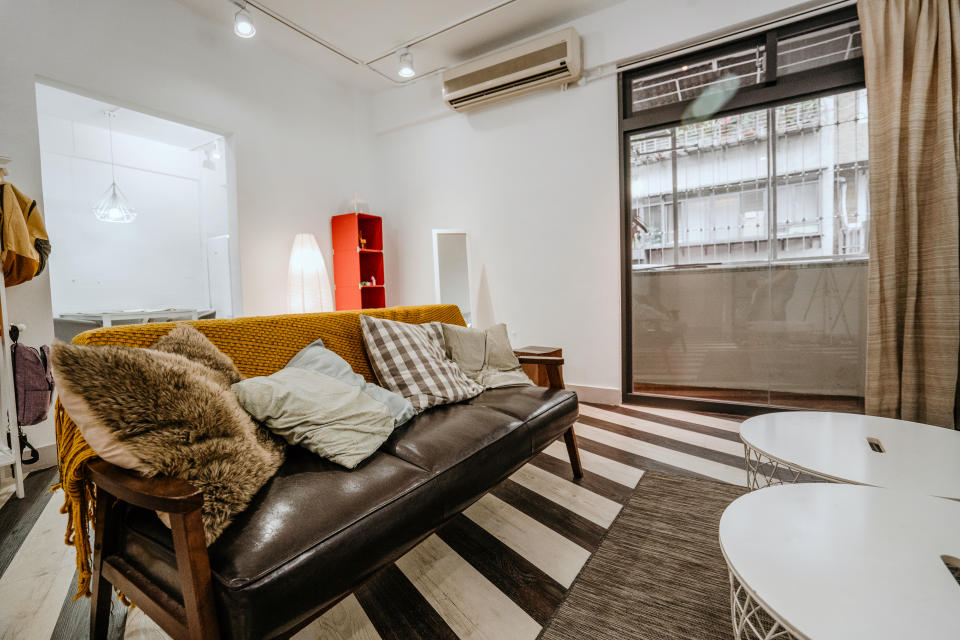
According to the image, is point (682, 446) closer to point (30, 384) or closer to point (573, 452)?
point (573, 452)

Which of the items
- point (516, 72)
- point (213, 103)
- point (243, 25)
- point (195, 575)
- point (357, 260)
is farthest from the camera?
point (357, 260)

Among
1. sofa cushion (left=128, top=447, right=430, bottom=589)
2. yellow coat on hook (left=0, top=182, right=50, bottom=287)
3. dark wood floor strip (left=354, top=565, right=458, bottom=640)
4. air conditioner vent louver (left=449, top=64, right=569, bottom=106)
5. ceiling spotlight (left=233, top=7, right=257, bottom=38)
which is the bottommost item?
dark wood floor strip (left=354, top=565, right=458, bottom=640)

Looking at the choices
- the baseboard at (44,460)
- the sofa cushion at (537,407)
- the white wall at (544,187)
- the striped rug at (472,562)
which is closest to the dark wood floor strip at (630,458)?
the striped rug at (472,562)

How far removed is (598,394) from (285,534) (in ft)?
9.73

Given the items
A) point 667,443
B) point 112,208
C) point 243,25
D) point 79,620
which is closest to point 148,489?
point 79,620

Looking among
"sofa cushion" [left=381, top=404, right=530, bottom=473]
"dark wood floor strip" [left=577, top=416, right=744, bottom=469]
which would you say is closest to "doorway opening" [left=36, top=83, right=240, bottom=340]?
"sofa cushion" [left=381, top=404, right=530, bottom=473]

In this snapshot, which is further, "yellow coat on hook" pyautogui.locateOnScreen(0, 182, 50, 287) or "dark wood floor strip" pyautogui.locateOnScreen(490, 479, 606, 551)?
"yellow coat on hook" pyautogui.locateOnScreen(0, 182, 50, 287)

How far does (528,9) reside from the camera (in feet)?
10.4

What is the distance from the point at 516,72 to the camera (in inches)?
133

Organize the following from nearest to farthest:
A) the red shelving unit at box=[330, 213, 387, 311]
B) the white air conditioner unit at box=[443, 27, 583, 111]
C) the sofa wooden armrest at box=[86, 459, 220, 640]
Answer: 1. the sofa wooden armrest at box=[86, 459, 220, 640]
2. the white air conditioner unit at box=[443, 27, 583, 111]
3. the red shelving unit at box=[330, 213, 387, 311]

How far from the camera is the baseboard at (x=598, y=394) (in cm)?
340

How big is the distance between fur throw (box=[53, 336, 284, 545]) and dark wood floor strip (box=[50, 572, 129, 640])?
0.72 metres

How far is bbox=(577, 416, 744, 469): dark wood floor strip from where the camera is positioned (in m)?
2.24

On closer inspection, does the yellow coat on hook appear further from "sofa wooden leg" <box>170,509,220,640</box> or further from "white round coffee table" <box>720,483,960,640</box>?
"white round coffee table" <box>720,483,960,640</box>
